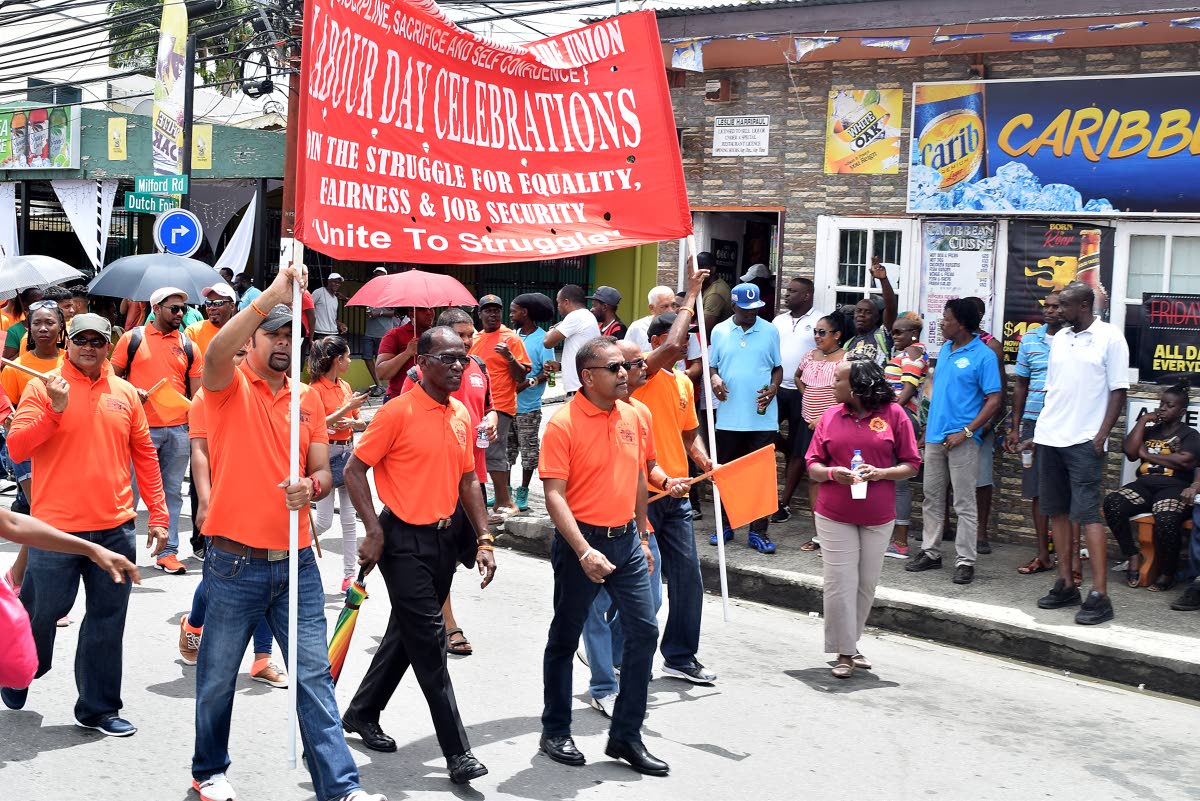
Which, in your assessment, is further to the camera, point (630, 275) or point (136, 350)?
point (630, 275)

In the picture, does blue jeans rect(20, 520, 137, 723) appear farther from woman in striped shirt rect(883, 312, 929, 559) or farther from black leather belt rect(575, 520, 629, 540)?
woman in striped shirt rect(883, 312, 929, 559)

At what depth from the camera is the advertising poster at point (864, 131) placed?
1022 centimetres

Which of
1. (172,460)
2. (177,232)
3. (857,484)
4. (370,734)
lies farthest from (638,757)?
(177,232)

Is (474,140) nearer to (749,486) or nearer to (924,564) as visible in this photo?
(749,486)

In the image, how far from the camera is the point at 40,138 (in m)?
22.1

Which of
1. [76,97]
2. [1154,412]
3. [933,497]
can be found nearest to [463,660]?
[933,497]

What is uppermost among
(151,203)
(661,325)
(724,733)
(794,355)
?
(151,203)

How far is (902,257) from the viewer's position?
10.3 m

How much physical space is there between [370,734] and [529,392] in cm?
544

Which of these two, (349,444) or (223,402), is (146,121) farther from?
(223,402)

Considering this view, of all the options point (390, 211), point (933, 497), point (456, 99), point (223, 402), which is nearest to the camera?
point (223, 402)

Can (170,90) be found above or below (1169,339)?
above

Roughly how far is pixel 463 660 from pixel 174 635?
1702 millimetres

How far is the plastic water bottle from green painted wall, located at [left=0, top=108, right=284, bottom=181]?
14.9 meters
